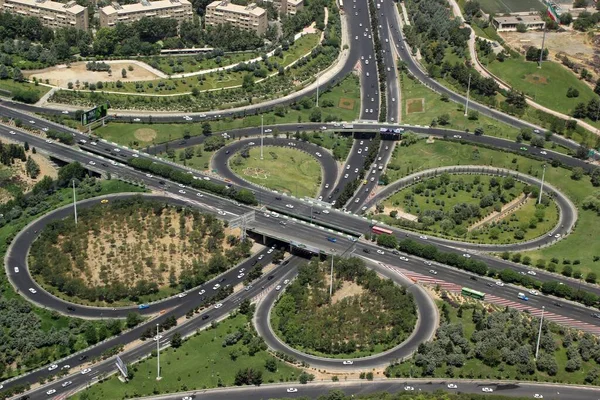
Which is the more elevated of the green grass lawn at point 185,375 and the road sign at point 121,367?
the road sign at point 121,367

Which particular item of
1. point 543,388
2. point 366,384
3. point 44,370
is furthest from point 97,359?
point 543,388

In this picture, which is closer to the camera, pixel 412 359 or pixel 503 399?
pixel 503 399

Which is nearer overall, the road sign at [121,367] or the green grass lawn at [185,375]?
the green grass lawn at [185,375]

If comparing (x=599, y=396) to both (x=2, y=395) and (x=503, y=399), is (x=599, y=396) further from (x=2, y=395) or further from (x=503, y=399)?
(x=2, y=395)

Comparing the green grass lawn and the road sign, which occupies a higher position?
the road sign

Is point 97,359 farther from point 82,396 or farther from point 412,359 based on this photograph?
point 412,359

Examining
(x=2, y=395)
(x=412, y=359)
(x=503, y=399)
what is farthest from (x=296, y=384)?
(x=2, y=395)

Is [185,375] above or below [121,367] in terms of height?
below

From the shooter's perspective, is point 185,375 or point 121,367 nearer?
point 121,367

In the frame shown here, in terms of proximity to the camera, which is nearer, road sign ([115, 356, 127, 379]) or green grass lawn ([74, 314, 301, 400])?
green grass lawn ([74, 314, 301, 400])
